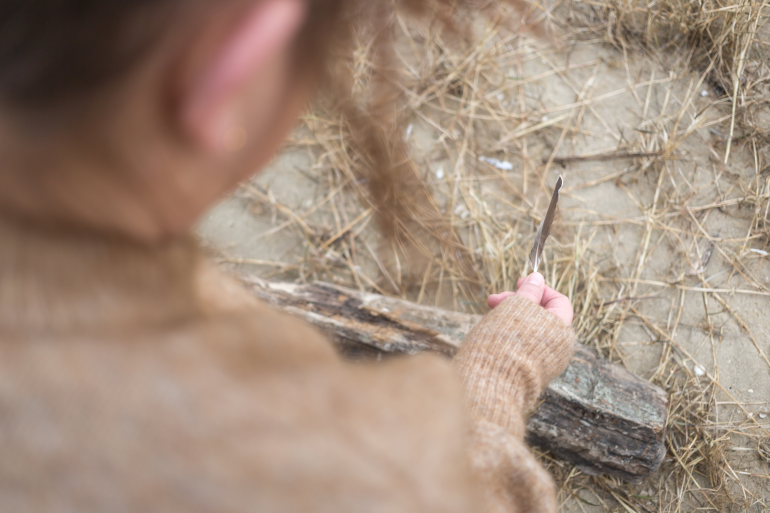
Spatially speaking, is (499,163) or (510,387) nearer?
(510,387)

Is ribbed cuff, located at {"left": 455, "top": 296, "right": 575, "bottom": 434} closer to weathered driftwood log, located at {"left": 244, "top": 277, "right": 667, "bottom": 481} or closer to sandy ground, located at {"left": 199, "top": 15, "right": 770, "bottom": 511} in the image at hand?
weathered driftwood log, located at {"left": 244, "top": 277, "right": 667, "bottom": 481}

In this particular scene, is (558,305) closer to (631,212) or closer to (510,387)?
(510,387)

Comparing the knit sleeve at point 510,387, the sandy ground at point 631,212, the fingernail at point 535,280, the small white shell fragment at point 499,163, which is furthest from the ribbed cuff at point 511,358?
the small white shell fragment at point 499,163

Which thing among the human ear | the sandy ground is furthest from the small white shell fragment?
the human ear

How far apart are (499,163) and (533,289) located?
0.80 meters

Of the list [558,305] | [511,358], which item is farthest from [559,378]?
[511,358]

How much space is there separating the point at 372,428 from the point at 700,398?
60.3 inches

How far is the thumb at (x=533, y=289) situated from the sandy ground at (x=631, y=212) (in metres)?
0.43

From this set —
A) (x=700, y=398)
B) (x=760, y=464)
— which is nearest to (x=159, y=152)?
(x=700, y=398)

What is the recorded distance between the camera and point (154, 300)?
1.24 ft

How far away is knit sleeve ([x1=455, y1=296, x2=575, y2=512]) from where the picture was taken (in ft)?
2.40

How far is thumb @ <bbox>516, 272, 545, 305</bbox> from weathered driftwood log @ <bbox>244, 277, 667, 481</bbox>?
0.52ft

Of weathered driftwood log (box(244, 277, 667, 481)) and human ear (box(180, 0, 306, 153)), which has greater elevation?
human ear (box(180, 0, 306, 153))

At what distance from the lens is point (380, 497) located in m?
0.40
